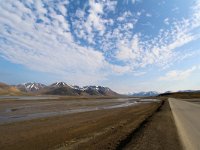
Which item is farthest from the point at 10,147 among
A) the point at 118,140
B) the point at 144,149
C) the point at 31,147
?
the point at 144,149

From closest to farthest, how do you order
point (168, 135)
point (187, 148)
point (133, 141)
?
point (187, 148) < point (133, 141) < point (168, 135)

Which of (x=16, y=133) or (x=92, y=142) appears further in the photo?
(x=16, y=133)

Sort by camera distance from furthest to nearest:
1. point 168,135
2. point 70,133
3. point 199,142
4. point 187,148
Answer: point 70,133 < point 168,135 < point 199,142 < point 187,148

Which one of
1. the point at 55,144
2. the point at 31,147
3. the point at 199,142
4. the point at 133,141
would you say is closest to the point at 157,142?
the point at 133,141

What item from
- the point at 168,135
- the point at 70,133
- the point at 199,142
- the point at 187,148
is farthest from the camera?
the point at 70,133

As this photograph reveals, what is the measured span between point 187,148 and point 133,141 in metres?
3.21

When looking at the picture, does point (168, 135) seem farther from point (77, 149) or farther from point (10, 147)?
point (10, 147)

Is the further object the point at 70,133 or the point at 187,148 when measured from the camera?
the point at 70,133

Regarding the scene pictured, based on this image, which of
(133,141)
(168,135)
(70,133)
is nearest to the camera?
(133,141)

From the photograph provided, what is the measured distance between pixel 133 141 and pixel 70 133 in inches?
211

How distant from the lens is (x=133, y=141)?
13.3 m

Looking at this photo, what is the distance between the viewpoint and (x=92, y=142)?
1333cm

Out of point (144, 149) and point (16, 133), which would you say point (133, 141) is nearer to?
point (144, 149)

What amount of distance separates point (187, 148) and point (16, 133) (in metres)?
12.3
